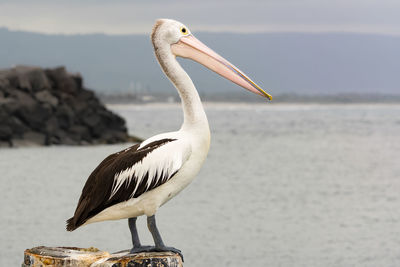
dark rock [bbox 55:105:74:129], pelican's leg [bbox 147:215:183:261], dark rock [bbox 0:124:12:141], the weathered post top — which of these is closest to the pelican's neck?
pelican's leg [bbox 147:215:183:261]

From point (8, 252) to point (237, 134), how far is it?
57.8 metres

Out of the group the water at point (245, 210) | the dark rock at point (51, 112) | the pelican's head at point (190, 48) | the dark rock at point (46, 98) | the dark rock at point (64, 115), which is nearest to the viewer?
the pelican's head at point (190, 48)

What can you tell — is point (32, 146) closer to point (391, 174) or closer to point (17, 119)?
point (17, 119)

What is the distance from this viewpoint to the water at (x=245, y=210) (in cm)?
1689

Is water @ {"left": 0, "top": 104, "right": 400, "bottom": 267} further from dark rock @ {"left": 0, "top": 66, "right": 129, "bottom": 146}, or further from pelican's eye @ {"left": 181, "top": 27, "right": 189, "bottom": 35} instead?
pelican's eye @ {"left": 181, "top": 27, "right": 189, "bottom": 35}

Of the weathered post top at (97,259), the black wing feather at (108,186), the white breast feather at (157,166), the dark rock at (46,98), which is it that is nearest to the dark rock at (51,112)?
the dark rock at (46,98)

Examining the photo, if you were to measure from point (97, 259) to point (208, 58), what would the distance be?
1688 mm

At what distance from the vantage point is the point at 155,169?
4.71 metres

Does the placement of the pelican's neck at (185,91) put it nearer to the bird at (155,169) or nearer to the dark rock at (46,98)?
the bird at (155,169)

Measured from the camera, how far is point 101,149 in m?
40.6

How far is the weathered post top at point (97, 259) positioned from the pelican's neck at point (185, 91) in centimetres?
94

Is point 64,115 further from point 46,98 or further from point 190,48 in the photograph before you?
point 190,48

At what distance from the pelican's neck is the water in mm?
10835

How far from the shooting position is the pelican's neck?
4795 millimetres
